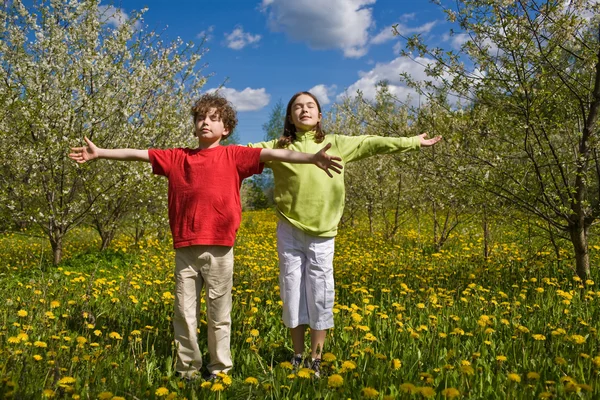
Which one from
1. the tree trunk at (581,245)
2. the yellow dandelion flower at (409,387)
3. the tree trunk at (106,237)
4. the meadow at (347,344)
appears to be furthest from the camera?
the tree trunk at (106,237)

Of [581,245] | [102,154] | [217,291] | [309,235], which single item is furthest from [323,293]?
[581,245]

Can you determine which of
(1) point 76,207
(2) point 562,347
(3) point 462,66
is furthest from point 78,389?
(1) point 76,207

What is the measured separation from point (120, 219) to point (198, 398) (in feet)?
20.8

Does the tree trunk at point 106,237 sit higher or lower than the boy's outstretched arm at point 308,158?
lower

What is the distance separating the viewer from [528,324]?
143 inches

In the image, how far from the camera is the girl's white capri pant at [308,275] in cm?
289

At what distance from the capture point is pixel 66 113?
625 cm

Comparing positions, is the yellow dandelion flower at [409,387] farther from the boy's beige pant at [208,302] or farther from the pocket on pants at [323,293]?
the boy's beige pant at [208,302]

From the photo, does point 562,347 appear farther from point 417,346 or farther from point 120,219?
point 120,219

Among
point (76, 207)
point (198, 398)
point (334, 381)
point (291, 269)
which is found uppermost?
point (76, 207)

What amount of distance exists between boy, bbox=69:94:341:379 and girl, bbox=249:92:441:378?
0.85 feet

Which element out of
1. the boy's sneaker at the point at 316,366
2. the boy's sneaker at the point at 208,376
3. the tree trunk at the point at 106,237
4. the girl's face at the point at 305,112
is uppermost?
the girl's face at the point at 305,112

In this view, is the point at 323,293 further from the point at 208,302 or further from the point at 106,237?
the point at 106,237

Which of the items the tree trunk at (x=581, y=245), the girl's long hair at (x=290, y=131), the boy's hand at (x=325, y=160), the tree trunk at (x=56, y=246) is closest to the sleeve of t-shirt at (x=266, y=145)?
the girl's long hair at (x=290, y=131)
